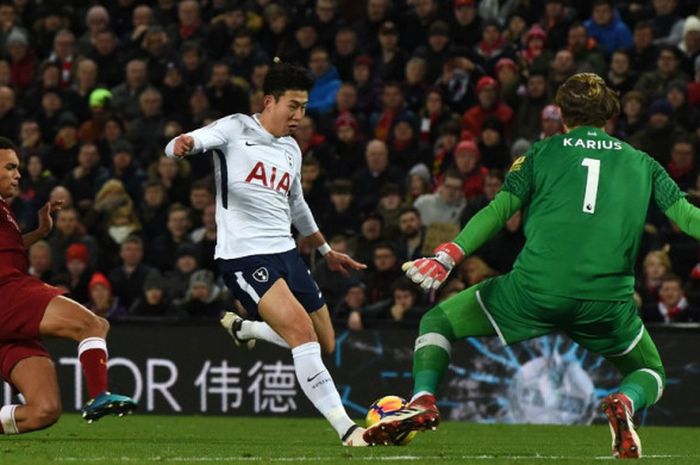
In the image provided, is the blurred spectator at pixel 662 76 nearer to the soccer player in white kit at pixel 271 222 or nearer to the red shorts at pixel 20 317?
the soccer player in white kit at pixel 271 222

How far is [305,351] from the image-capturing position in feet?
31.7

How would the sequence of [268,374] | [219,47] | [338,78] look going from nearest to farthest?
[268,374] → [338,78] → [219,47]

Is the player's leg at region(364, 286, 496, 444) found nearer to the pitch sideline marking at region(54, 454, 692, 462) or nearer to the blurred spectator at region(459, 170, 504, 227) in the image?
the pitch sideline marking at region(54, 454, 692, 462)

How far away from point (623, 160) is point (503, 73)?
9196mm

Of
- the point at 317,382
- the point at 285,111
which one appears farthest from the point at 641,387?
the point at 285,111

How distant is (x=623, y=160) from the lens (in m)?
8.45

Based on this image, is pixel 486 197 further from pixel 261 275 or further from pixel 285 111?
→ pixel 261 275

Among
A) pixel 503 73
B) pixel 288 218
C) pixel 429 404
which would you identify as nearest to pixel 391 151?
pixel 503 73

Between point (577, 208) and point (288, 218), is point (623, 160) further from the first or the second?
point (288, 218)

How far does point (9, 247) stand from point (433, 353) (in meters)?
2.78

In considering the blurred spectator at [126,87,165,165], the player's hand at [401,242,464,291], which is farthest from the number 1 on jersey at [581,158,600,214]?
the blurred spectator at [126,87,165,165]

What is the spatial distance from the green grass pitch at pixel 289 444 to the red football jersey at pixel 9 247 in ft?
3.48

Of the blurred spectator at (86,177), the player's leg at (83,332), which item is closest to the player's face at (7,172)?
the player's leg at (83,332)

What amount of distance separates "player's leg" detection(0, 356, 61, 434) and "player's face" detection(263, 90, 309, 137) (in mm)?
2016
